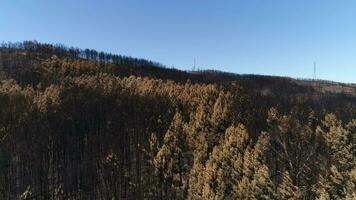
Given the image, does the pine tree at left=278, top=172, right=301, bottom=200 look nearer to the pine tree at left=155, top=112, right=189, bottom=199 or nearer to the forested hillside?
the forested hillside

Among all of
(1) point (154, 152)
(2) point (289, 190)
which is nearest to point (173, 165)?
(1) point (154, 152)

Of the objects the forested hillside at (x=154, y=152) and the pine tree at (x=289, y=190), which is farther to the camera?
the forested hillside at (x=154, y=152)

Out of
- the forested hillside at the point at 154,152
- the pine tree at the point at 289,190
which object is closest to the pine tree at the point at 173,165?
the forested hillside at the point at 154,152

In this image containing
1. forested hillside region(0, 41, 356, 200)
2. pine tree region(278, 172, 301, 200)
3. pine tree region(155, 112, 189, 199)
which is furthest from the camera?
pine tree region(155, 112, 189, 199)

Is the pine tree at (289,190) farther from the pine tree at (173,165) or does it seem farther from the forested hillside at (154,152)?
the pine tree at (173,165)

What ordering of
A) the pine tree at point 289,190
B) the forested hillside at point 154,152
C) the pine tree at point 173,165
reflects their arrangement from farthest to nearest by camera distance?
the pine tree at point 173,165, the forested hillside at point 154,152, the pine tree at point 289,190

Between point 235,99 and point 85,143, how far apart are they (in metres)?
48.4

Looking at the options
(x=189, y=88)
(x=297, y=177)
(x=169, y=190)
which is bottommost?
(x=169, y=190)

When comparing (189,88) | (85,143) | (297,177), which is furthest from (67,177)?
(189,88)

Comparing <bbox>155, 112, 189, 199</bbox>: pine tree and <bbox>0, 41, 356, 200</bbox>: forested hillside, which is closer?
<bbox>0, 41, 356, 200</bbox>: forested hillside

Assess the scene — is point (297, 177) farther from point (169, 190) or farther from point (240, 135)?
point (169, 190)

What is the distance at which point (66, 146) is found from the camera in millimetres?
85938

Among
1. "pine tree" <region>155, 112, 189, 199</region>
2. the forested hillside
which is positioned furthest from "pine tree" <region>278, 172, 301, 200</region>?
"pine tree" <region>155, 112, 189, 199</region>

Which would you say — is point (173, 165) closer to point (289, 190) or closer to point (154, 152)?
point (154, 152)
